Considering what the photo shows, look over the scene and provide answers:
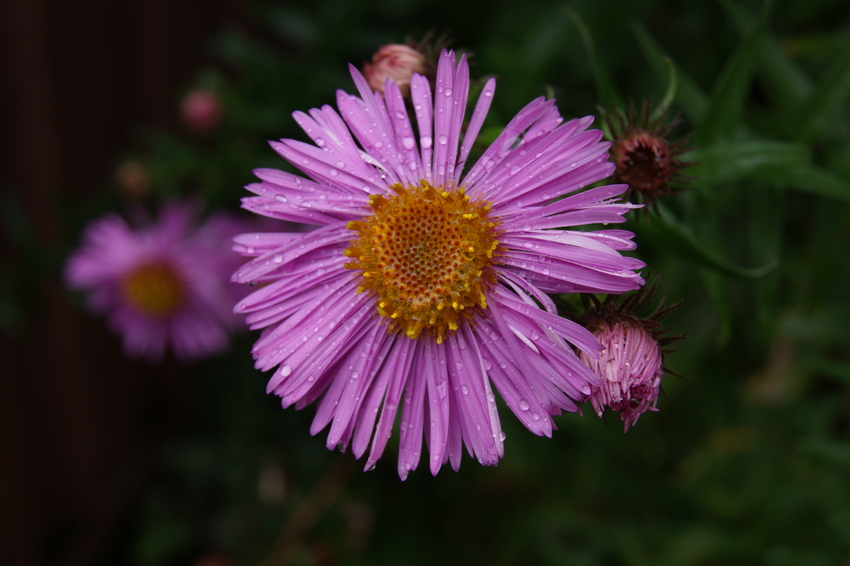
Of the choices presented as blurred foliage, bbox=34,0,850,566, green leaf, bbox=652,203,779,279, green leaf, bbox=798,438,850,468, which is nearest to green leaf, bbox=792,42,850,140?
blurred foliage, bbox=34,0,850,566

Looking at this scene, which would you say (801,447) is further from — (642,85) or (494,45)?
(494,45)

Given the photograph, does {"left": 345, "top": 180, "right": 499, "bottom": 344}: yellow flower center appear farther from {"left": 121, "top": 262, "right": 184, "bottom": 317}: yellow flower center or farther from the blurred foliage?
{"left": 121, "top": 262, "right": 184, "bottom": 317}: yellow flower center

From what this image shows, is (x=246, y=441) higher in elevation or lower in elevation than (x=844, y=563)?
higher

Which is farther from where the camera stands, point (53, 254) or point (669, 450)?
point (53, 254)

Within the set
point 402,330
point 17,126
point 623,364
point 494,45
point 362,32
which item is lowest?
point 623,364

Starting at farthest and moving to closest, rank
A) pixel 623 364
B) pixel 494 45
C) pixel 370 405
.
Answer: pixel 494 45 → pixel 370 405 → pixel 623 364

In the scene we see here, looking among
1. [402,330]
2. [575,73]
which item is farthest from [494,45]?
[402,330]

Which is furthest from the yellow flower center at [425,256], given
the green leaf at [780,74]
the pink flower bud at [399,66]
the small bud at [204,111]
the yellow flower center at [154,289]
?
the yellow flower center at [154,289]

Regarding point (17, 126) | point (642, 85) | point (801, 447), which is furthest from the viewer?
point (17, 126)
